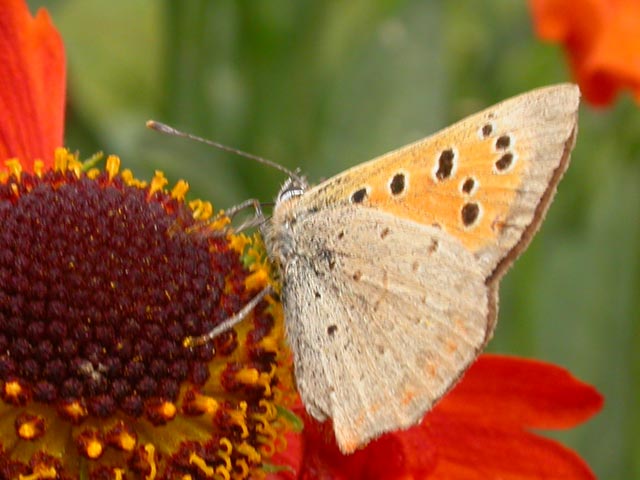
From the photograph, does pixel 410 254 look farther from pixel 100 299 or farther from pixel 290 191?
pixel 100 299

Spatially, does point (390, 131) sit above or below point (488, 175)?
below

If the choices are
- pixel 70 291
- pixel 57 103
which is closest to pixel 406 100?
pixel 57 103

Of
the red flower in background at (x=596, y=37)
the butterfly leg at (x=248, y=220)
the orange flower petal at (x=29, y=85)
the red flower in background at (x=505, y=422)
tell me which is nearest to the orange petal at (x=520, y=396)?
the red flower in background at (x=505, y=422)

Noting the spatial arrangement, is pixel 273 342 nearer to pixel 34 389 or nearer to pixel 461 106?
pixel 34 389

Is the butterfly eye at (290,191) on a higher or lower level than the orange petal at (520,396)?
higher

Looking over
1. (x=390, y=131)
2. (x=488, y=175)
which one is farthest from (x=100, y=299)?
(x=390, y=131)

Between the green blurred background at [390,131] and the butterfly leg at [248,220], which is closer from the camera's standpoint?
the butterfly leg at [248,220]

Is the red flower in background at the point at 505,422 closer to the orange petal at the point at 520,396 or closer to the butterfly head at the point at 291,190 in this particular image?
the orange petal at the point at 520,396
